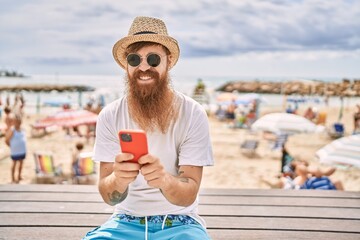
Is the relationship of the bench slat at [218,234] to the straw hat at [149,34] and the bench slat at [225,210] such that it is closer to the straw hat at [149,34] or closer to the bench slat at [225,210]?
the bench slat at [225,210]

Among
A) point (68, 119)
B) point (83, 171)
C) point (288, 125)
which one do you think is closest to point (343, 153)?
point (288, 125)

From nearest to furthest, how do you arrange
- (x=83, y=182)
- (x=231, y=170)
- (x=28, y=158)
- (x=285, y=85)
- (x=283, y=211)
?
(x=283, y=211), (x=83, y=182), (x=231, y=170), (x=28, y=158), (x=285, y=85)

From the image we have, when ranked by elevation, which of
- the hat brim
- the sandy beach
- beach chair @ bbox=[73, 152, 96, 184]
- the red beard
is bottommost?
the sandy beach

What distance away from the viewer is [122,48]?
1.80m

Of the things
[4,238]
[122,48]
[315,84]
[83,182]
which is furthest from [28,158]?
[315,84]

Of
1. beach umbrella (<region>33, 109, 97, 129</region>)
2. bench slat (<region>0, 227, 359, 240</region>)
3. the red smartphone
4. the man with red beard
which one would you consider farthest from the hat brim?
beach umbrella (<region>33, 109, 97, 129</region>)

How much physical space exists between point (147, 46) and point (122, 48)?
0.51 feet

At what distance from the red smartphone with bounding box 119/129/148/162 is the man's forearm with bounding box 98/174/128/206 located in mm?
345

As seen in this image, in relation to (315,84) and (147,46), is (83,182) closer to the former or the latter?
(147,46)

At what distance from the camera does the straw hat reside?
1.68 metres

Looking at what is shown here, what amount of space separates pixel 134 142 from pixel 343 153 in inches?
170

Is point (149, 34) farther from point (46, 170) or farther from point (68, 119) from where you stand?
point (68, 119)

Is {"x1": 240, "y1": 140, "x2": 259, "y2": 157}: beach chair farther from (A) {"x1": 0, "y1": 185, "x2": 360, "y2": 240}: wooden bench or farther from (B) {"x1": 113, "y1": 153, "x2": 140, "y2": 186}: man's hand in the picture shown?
(B) {"x1": 113, "y1": 153, "x2": 140, "y2": 186}: man's hand

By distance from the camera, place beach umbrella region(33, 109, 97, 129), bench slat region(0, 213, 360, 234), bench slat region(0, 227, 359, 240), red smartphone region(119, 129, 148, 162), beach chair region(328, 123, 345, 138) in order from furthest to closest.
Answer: beach chair region(328, 123, 345, 138), beach umbrella region(33, 109, 97, 129), bench slat region(0, 213, 360, 234), bench slat region(0, 227, 359, 240), red smartphone region(119, 129, 148, 162)
